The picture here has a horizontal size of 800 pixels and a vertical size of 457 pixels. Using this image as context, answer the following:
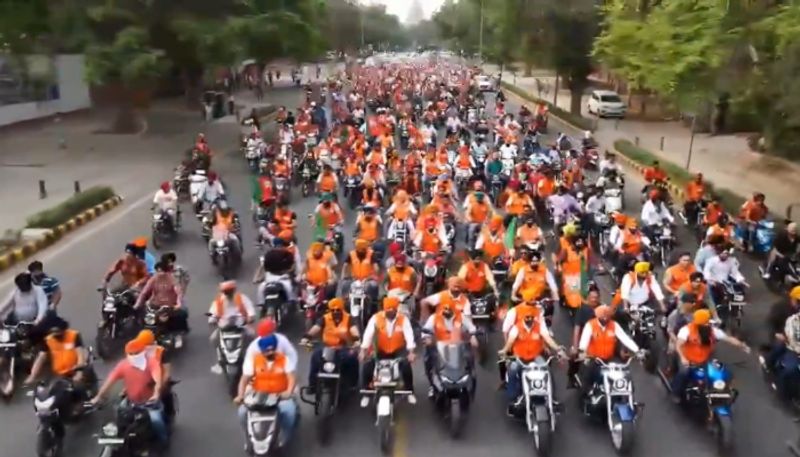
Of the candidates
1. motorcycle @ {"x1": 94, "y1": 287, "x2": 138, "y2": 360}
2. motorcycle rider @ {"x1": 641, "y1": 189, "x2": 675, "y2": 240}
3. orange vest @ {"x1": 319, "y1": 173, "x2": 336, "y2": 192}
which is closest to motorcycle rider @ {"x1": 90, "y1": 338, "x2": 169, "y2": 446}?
motorcycle @ {"x1": 94, "y1": 287, "x2": 138, "y2": 360}

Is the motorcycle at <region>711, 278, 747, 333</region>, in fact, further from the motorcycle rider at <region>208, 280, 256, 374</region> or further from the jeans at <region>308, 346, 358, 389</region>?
the motorcycle rider at <region>208, 280, 256, 374</region>

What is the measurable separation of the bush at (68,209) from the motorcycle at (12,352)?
7.82m

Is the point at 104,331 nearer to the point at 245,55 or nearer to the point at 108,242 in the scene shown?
the point at 108,242

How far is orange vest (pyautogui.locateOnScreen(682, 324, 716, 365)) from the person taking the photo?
840cm

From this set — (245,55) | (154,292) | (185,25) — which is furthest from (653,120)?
(154,292)

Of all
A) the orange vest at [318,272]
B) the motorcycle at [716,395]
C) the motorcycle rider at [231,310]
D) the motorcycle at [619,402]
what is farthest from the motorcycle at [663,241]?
the motorcycle rider at [231,310]

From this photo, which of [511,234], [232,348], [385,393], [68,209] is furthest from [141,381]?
[68,209]

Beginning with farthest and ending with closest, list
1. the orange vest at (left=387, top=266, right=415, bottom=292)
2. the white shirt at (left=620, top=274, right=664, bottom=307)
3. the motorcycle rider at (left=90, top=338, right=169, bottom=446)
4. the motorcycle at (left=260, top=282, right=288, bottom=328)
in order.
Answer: the motorcycle at (left=260, top=282, right=288, bottom=328)
the white shirt at (left=620, top=274, right=664, bottom=307)
the orange vest at (left=387, top=266, right=415, bottom=292)
the motorcycle rider at (left=90, top=338, right=169, bottom=446)

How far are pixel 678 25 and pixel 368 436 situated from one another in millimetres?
15529

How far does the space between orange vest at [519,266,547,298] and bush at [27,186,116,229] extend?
1089 cm

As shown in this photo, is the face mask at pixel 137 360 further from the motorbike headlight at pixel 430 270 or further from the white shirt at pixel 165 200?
the white shirt at pixel 165 200

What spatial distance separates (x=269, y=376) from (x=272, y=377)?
29mm

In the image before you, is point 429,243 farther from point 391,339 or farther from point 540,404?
point 540,404

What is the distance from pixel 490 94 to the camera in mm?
57406
